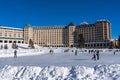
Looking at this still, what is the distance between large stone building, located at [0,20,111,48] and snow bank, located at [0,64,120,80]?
142 meters

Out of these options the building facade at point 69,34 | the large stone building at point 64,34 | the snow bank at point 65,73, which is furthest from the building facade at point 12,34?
the snow bank at point 65,73

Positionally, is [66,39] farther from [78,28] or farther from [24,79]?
[24,79]

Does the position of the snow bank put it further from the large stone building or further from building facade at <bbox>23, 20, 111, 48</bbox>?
building facade at <bbox>23, 20, 111, 48</bbox>

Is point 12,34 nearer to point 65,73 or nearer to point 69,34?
point 69,34

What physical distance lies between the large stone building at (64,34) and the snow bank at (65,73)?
142 m

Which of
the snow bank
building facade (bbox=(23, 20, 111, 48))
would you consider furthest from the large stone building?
the snow bank

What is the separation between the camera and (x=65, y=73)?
1235 cm

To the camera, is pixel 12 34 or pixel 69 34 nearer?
pixel 12 34

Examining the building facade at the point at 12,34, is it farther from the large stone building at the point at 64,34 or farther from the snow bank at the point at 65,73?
the snow bank at the point at 65,73

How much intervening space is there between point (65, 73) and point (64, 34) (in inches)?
6868

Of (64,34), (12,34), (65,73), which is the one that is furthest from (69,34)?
(65,73)

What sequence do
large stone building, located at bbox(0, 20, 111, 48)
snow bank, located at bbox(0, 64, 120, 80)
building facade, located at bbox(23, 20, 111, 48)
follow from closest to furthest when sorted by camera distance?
snow bank, located at bbox(0, 64, 120, 80) → large stone building, located at bbox(0, 20, 111, 48) → building facade, located at bbox(23, 20, 111, 48)

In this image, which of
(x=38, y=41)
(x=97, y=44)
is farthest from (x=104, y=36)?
(x=38, y=41)

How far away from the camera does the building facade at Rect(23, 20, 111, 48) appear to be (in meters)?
166
